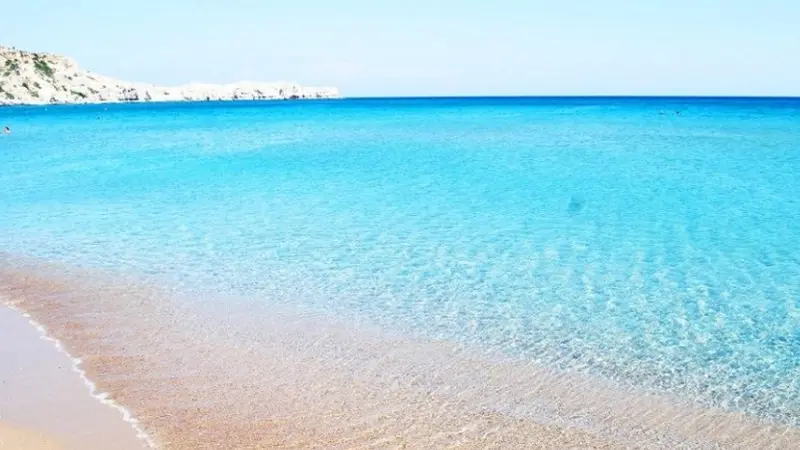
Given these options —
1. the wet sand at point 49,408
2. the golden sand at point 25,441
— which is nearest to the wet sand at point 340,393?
the wet sand at point 49,408

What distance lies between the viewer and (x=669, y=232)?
1427 centimetres

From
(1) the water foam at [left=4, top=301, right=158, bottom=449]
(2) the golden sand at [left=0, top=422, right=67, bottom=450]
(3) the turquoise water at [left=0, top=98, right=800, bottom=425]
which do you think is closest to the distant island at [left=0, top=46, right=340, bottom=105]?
(3) the turquoise water at [left=0, top=98, right=800, bottom=425]

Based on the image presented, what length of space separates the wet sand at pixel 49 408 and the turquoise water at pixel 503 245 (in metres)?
3.02

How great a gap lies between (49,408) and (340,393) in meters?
2.54

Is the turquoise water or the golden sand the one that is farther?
the turquoise water

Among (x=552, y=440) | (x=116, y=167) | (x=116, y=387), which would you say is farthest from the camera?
(x=116, y=167)

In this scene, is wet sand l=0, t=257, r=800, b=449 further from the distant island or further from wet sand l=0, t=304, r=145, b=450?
the distant island

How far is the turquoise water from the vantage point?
8219 millimetres

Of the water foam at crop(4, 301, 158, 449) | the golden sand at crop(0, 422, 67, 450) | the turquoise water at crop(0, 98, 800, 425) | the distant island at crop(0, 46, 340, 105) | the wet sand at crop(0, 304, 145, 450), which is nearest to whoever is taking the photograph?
the golden sand at crop(0, 422, 67, 450)

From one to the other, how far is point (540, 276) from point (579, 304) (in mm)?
1387

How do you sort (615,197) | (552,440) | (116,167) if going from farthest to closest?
(116,167) → (615,197) → (552,440)

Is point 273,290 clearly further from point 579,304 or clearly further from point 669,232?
point 669,232

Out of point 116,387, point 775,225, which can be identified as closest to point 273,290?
point 116,387

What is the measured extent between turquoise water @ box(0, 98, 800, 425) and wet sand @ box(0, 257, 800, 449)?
52 centimetres
